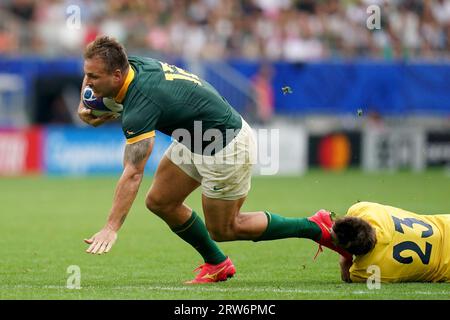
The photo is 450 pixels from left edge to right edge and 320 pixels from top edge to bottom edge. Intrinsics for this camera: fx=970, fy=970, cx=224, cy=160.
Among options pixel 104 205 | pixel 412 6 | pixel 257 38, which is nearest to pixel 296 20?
pixel 257 38

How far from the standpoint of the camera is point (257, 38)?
78.5 ft

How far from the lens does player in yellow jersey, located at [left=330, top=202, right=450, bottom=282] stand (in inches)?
296

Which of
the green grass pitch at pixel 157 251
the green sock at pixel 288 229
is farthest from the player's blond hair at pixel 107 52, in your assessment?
the green sock at pixel 288 229

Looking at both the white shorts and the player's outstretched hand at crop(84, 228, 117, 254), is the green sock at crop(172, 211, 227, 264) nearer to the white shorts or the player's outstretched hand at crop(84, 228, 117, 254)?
the white shorts

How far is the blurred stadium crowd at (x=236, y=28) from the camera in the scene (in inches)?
891

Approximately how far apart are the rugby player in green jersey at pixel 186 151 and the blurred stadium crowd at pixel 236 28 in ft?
48.0

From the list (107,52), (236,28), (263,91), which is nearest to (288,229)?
(107,52)

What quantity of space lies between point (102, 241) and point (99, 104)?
55.5 inches

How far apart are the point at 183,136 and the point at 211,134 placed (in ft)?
0.73

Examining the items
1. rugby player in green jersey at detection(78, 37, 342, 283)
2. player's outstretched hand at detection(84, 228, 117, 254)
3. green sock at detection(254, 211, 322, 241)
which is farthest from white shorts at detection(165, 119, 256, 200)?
player's outstretched hand at detection(84, 228, 117, 254)

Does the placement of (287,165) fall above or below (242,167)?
below

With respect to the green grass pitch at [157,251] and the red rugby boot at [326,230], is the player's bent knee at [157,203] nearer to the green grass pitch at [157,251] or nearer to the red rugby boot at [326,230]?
the green grass pitch at [157,251]

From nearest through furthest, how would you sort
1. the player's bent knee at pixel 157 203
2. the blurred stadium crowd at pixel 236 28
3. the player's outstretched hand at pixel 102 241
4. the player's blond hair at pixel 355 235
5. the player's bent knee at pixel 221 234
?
the player's outstretched hand at pixel 102 241 → the player's blond hair at pixel 355 235 → the player's bent knee at pixel 221 234 → the player's bent knee at pixel 157 203 → the blurred stadium crowd at pixel 236 28
